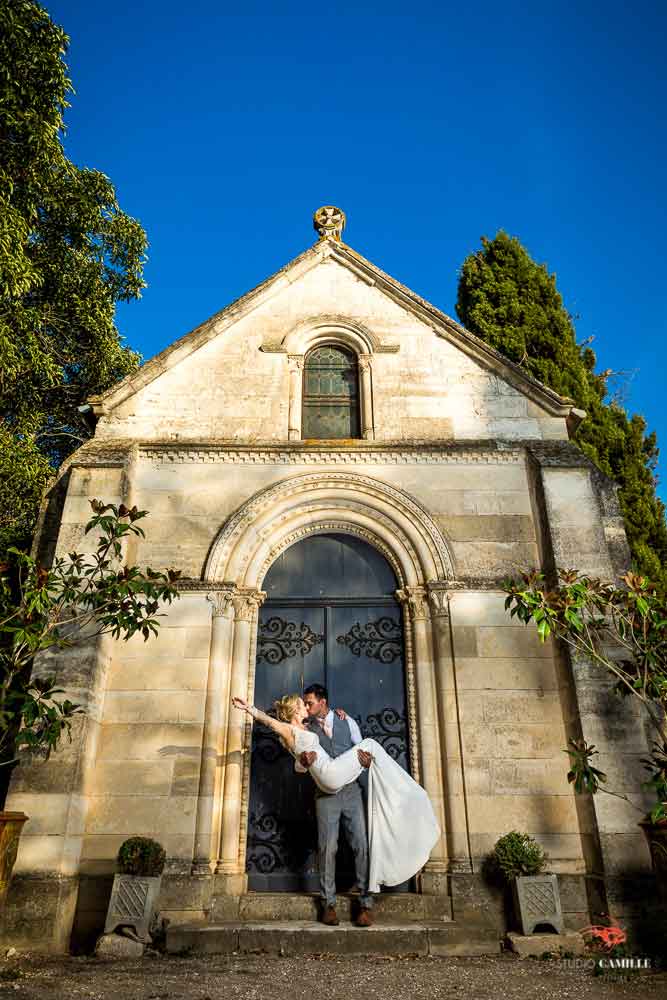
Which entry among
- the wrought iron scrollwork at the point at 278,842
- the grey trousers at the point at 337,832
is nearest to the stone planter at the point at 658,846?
the grey trousers at the point at 337,832

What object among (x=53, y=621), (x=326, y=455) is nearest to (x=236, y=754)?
(x=53, y=621)

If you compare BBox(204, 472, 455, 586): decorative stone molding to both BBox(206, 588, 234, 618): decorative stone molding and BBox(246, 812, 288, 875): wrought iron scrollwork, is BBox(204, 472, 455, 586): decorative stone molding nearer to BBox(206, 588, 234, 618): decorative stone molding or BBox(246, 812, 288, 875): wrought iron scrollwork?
BBox(206, 588, 234, 618): decorative stone molding

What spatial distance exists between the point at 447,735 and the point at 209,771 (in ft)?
8.11

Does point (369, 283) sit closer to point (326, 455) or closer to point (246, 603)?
point (326, 455)

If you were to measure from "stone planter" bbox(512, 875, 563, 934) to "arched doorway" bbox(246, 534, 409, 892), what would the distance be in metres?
1.64

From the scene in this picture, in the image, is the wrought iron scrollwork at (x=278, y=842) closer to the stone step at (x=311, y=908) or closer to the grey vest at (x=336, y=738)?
the stone step at (x=311, y=908)

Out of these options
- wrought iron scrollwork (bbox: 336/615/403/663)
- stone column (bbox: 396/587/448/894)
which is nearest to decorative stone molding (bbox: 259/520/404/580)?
stone column (bbox: 396/587/448/894)

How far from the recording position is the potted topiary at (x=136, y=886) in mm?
5848

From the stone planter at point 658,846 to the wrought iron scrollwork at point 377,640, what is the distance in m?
2.95

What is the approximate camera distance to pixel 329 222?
10.9 m

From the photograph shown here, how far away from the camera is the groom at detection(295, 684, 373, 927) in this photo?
245 inches

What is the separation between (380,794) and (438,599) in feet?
7.13

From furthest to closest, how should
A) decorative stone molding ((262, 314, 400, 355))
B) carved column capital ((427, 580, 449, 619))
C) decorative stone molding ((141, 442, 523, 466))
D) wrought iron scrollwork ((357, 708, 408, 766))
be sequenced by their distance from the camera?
decorative stone molding ((262, 314, 400, 355)) → decorative stone molding ((141, 442, 523, 466)) → carved column capital ((427, 580, 449, 619)) → wrought iron scrollwork ((357, 708, 408, 766))

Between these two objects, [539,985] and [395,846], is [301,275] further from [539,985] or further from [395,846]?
[539,985]
